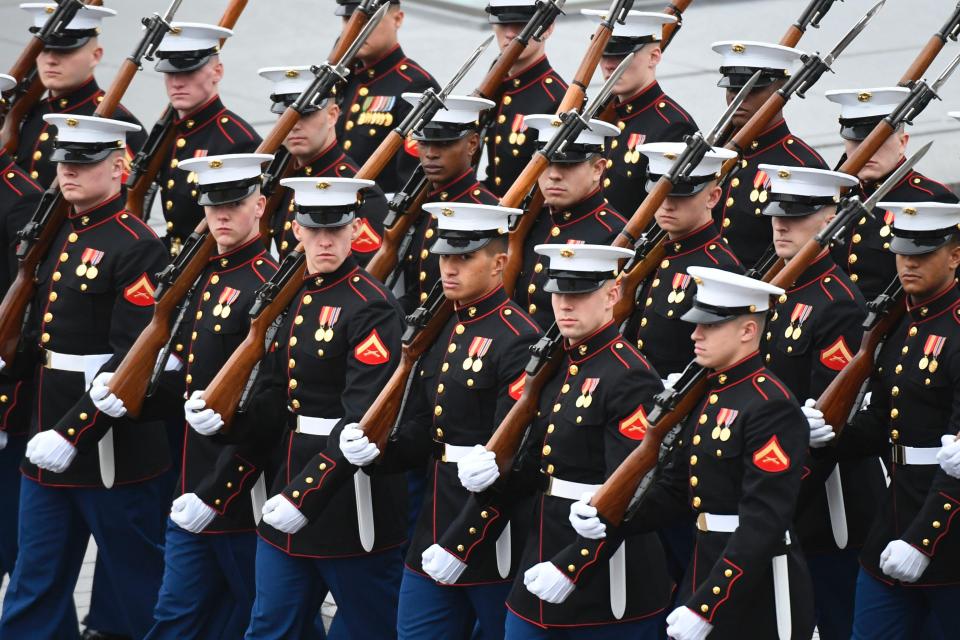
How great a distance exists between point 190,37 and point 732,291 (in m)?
3.47

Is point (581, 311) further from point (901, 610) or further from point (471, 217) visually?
point (901, 610)

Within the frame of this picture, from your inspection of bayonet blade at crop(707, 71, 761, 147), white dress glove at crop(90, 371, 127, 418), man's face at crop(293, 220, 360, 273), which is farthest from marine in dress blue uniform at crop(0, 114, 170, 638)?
bayonet blade at crop(707, 71, 761, 147)

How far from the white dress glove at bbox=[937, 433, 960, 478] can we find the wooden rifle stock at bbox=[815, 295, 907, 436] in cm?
44

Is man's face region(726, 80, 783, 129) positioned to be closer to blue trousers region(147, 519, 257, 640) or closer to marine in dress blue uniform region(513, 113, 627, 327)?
marine in dress blue uniform region(513, 113, 627, 327)

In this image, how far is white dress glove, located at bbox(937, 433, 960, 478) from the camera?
5957 mm

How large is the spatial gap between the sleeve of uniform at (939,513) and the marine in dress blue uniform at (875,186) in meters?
1.35

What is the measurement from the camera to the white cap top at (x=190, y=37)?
8367 mm

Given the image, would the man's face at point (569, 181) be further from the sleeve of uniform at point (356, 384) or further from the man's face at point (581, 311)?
the man's face at point (581, 311)

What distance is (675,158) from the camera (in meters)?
6.90

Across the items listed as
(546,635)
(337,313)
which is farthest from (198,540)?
(546,635)

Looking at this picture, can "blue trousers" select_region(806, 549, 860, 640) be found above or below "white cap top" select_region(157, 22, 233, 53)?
below

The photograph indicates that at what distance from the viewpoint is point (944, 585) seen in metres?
6.30

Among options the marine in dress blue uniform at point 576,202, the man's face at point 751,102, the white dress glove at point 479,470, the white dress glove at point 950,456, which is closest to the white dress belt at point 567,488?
the white dress glove at point 479,470

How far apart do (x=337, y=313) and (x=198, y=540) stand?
3.47 ft
